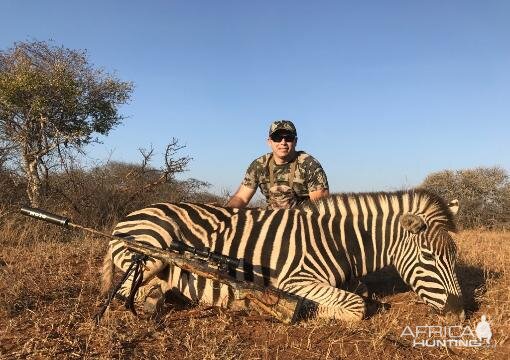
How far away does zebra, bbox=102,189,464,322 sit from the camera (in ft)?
10.6

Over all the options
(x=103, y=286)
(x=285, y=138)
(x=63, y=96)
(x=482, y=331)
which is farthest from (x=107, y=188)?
(x=482, y=331)

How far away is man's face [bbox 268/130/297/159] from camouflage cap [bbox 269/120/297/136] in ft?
0.11

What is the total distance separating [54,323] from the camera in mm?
2748

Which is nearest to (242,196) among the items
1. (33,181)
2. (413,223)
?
(413,223)

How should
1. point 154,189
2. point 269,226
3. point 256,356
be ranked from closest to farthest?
point 256,356, point 269,226, point 154,189

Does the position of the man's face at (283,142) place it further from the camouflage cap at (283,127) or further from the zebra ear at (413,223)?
the zebra ear at (413,223)

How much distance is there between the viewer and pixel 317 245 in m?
3.47

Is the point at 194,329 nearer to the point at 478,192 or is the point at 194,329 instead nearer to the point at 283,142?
the point at 283,142

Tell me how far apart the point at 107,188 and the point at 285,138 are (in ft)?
14.2

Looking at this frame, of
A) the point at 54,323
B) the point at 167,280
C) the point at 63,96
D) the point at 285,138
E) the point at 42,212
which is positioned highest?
the point at 63,96

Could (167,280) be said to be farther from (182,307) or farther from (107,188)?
(107,188)

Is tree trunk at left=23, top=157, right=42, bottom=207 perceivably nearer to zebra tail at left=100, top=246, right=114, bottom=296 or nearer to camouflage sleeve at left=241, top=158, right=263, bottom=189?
camouflage sleeve at left=241, top=158, right=263, bottom=189

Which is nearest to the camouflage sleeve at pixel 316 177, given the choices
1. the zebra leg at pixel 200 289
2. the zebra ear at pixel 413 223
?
the zebra ear at pixel 413 223

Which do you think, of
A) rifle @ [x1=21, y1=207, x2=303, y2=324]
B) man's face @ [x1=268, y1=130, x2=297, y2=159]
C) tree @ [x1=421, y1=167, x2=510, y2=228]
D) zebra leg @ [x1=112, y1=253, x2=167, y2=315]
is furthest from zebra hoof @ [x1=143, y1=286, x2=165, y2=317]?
tree @ [x1=421, y1=167, x2=510, y2=228]
